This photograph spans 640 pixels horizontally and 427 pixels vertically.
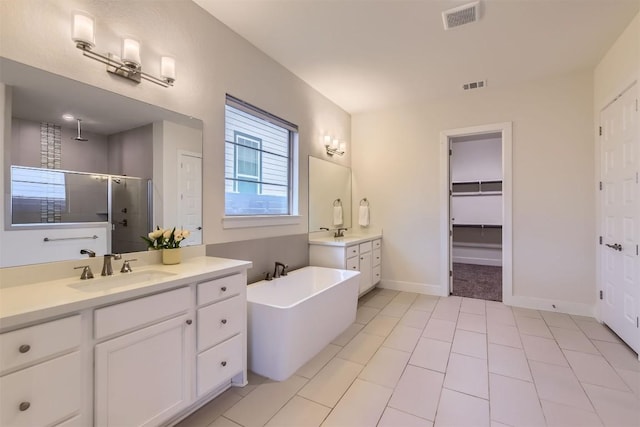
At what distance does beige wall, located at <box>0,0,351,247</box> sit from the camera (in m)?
1.49

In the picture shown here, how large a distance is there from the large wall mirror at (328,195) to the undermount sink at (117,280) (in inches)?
85.7

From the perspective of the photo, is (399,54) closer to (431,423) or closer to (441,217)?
(441,217)

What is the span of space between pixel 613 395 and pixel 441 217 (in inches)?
98.4

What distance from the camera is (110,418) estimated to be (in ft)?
4.31

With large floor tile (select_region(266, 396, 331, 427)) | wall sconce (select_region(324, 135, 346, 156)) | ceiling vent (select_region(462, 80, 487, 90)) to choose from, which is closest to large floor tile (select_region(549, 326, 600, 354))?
large floor tile (select_region(266, 396, 331, 427))

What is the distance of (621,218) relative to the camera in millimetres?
2719

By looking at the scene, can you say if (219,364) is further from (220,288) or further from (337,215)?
(337,215)

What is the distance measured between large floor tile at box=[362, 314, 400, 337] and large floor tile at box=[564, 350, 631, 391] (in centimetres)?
147

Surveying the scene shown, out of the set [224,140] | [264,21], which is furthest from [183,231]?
[264,21]

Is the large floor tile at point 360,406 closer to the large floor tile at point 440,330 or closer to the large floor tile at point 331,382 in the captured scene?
the large floor tile at point 331,382

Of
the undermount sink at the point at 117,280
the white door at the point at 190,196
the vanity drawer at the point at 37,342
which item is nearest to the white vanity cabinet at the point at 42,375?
the vanity drawer at the point at 37,342

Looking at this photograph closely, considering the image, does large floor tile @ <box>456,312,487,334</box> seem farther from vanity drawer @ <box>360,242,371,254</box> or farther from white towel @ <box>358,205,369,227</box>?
white towel @ <box>358,205,369,227</box>

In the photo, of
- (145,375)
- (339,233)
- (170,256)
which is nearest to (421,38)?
(339,233)

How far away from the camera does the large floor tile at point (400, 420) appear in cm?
167
